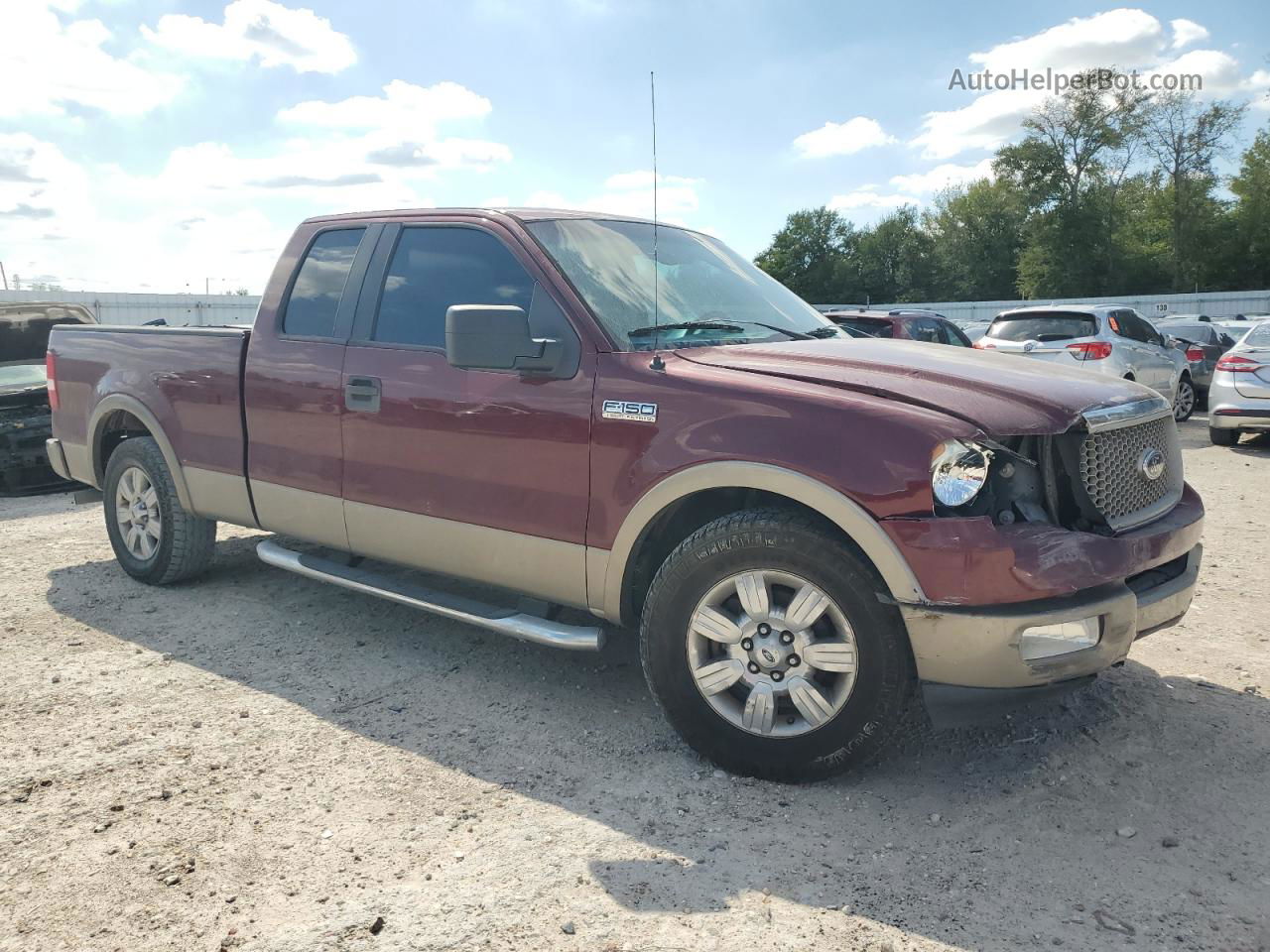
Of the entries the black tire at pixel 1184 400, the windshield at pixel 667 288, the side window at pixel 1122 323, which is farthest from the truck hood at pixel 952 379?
the black tire at pixel 1184 400

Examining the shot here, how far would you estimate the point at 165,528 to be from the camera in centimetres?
559

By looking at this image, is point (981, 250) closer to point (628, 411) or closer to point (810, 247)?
point (810, 247)

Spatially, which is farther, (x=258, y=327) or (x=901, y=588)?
(x=258, y=327)

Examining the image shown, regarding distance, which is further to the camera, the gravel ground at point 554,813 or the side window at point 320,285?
the side window at point 320,285

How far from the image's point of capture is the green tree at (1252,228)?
188 feet

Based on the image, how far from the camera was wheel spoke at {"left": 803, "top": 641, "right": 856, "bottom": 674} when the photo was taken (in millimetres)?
3182

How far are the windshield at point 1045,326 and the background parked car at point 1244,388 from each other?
165 cm

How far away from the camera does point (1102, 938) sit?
2.58 metres

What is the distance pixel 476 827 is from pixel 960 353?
2531mm

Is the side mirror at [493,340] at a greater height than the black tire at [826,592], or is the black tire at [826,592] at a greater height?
the side mirror at [493,340]

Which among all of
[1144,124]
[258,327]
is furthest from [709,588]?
[1144,124]

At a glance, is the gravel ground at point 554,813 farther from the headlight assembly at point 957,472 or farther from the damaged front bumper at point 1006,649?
the headlight assembly at point 957,472

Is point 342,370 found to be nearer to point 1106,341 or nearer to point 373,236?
point 373,236

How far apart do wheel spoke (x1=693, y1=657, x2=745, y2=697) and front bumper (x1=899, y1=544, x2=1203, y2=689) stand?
59 cm
